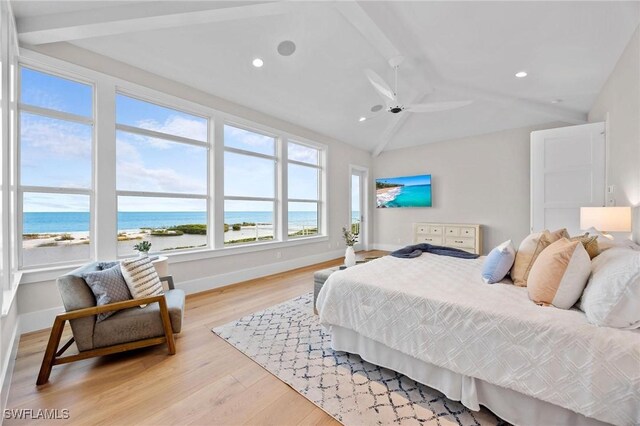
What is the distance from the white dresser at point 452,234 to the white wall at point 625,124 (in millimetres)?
2469

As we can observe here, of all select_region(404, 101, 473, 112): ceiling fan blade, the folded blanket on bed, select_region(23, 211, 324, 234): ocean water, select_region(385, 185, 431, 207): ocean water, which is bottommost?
the folded blanket on bed

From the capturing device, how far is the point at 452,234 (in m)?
5.83

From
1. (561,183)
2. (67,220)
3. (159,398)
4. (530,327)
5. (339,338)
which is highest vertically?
(561,183)

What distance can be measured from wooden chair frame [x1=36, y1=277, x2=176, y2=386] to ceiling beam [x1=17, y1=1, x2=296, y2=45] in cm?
251

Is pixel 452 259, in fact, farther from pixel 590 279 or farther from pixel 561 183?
pixel 561 183

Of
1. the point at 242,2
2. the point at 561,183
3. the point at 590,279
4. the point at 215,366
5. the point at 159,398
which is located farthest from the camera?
the point at 561,183

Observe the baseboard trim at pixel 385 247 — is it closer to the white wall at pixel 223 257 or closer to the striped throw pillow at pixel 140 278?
the white wall at pixel 223 257

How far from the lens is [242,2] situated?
7.96 ft

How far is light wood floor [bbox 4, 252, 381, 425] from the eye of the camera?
151 cm

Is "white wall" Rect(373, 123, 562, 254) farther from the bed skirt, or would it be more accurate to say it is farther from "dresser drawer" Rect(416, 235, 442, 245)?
the bed skirt

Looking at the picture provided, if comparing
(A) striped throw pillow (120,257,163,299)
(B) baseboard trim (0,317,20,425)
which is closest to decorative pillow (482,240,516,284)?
(A) striped throw pillow (120,257,163,299)

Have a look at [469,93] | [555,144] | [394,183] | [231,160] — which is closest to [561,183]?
[555,144]

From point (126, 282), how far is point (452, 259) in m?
3.12

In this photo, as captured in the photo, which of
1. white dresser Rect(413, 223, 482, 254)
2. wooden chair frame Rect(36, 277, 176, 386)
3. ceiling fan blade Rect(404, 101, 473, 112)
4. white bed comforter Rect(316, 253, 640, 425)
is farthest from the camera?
white dresser Rect(413, 223, 482, 254)
